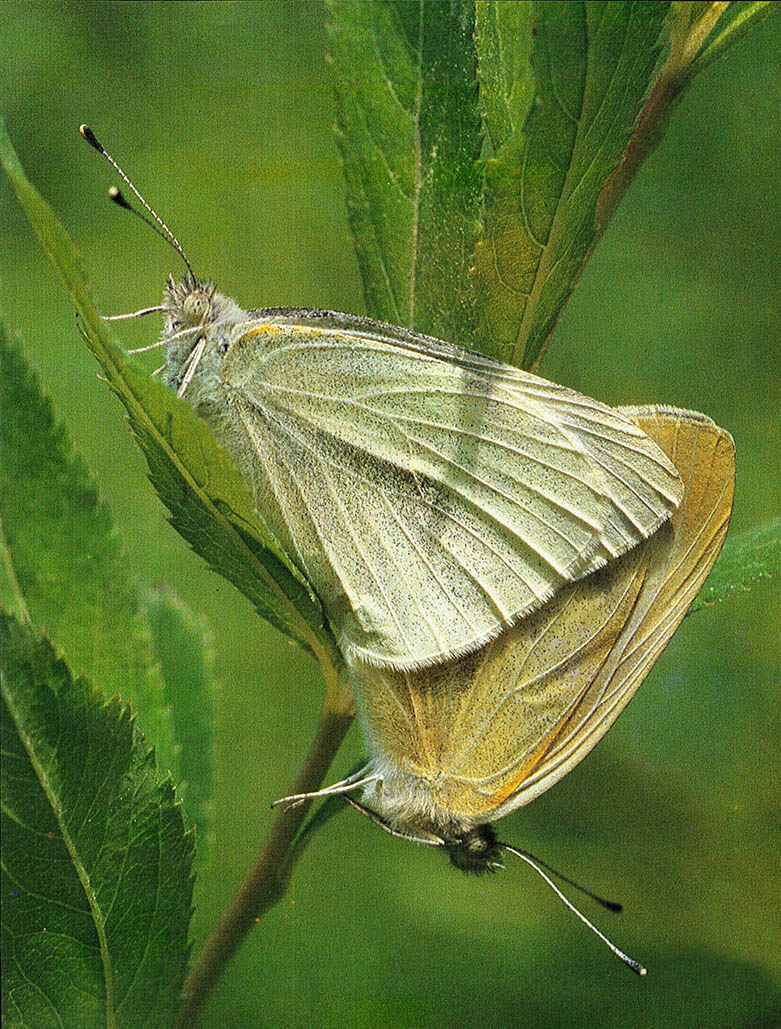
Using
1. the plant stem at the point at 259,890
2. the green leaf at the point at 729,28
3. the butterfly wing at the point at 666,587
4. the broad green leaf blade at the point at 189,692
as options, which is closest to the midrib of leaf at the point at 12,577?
the broad green leaf blade at the point at 189,692

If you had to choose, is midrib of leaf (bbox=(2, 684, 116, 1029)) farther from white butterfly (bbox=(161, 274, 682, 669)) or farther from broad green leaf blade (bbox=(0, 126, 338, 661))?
white butterfly (bbox=(161, 274, 682, 669))

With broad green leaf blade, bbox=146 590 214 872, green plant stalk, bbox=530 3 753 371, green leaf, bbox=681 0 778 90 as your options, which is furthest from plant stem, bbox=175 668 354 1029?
green leaf, bbox=681 0 778 90

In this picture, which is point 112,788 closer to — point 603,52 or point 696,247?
point 603,52

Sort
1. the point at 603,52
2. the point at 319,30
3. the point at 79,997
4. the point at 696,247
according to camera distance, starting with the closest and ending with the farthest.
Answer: the point at 603,52 < the point at 79,997 < the point at 319,30 < the point at 696,247

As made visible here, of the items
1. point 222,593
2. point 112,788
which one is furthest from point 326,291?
point 112,788

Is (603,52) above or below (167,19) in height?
below

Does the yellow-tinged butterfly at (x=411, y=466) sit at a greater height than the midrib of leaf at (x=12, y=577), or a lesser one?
greater

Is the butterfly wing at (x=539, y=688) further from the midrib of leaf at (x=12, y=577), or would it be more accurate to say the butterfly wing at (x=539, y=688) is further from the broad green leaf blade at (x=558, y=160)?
the midrib of leaf at (x=12, y=577)
